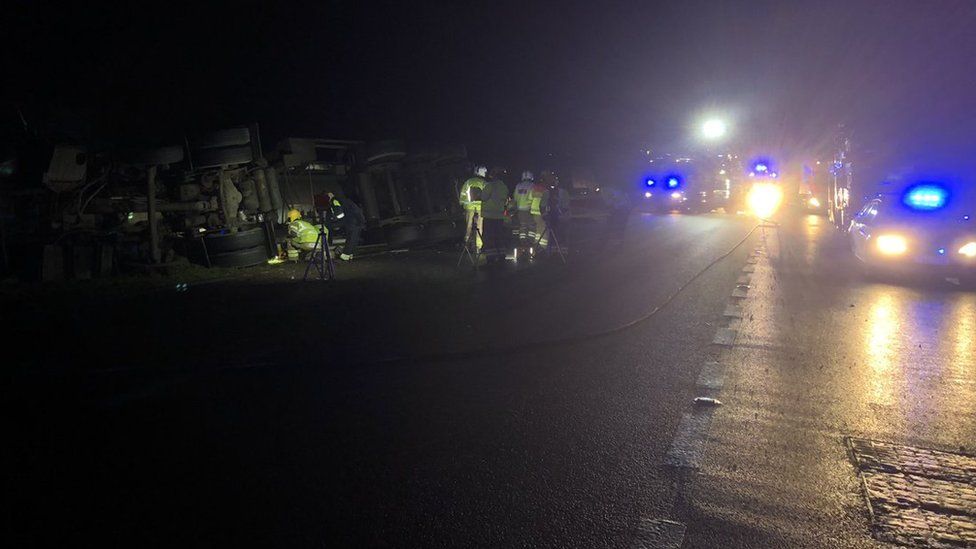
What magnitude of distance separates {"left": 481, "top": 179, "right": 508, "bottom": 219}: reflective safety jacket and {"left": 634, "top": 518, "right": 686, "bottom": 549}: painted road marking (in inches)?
408

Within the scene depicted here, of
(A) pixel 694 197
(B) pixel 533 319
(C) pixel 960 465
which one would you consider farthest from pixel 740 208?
(C) pixel 960 465

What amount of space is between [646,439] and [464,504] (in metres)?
1.58

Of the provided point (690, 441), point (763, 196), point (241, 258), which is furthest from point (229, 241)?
point (763, 196)

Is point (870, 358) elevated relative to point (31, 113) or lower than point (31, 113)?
lower

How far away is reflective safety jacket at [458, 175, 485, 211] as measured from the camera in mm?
13281

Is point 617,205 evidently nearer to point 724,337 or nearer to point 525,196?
point 525,196

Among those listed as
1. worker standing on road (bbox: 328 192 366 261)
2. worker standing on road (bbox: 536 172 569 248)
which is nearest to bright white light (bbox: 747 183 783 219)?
worker standing on road (bbox: 536 172 569 248)

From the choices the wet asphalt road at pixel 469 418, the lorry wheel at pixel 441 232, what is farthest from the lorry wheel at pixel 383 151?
the wet asphalt road at pixel 469 418

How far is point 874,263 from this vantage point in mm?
12961

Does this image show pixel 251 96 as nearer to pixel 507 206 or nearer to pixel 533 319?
pixel 507 206

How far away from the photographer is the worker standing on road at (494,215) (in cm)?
1358

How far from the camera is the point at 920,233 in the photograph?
39.7ft

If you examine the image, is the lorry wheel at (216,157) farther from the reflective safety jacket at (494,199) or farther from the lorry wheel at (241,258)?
the reflective safety jacket at (494,199)

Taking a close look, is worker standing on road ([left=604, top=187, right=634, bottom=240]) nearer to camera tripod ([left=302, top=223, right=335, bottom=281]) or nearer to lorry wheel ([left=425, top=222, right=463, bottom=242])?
lorry wheel ([left=425, top=222, right=463, bottom=242])
